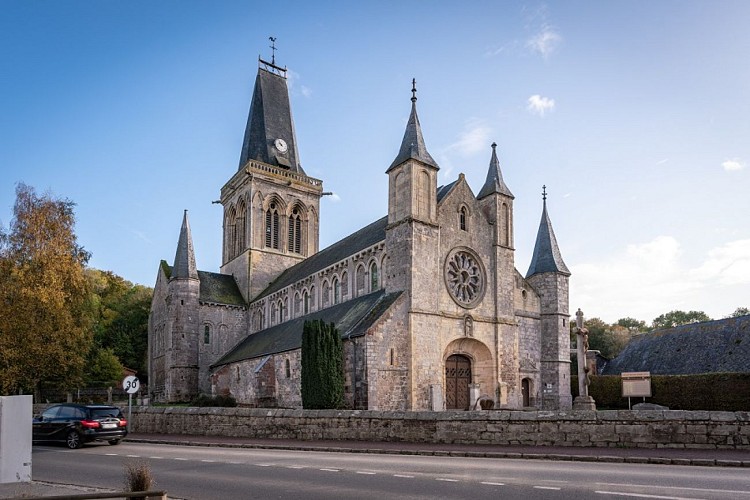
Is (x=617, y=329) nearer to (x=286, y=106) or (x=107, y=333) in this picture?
(x=286, y=106)

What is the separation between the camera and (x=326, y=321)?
34.2 meters

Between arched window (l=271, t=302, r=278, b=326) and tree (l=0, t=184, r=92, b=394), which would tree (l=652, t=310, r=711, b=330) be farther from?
tree (l=0, t=184, r=92, b=394)

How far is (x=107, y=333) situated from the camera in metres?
62.1

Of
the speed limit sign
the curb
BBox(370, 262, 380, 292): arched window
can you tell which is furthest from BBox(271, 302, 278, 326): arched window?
the curb

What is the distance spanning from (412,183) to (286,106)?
1174 inches

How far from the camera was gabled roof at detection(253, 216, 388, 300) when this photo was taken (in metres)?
35.7

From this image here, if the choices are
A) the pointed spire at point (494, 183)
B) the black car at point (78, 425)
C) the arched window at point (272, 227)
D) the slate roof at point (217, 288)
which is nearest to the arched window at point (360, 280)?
the pointed spire at point (494, 183)

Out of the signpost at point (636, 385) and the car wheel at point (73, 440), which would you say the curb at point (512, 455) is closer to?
the car wheel at point (73, 440)

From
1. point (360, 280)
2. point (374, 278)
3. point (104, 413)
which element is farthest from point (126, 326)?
point (104, 413)

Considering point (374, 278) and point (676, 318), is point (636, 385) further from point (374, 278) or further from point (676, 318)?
point (676, 318)

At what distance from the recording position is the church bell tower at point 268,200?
50.5 metres

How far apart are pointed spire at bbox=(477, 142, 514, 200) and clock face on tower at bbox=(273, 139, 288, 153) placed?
2433 centimetres

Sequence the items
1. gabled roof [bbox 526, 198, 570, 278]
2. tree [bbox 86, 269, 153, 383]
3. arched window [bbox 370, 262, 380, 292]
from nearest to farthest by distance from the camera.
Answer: arched window [bbox 370, 262, 380, 292] < gabled roof [bbox 526, 198, 570, 278] < tree [bbox 86, 269, 153, 383]

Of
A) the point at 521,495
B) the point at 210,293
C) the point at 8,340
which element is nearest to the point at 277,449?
the point at 521,495
